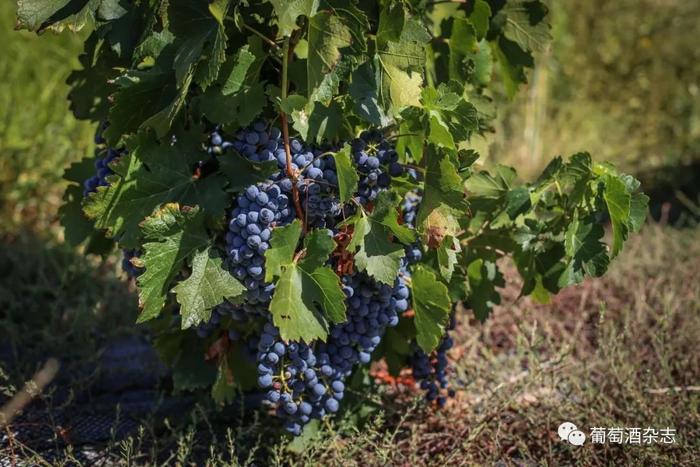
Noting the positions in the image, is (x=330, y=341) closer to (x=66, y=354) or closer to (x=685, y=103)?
(x=66, y=354)

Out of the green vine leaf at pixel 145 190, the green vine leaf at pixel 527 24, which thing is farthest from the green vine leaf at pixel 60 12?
the green vine leaf at pixel 527 24

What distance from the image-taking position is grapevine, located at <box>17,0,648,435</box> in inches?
68.1

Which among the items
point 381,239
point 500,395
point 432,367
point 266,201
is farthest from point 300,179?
point 500,395

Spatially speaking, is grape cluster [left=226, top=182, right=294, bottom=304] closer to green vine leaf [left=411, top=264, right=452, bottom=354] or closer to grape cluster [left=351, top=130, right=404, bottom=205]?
grape cluster [left=351, top=130, right=404, bottom=205]

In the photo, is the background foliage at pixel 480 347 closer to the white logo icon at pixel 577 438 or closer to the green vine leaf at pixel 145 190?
the white logo icon at pixel 577 438

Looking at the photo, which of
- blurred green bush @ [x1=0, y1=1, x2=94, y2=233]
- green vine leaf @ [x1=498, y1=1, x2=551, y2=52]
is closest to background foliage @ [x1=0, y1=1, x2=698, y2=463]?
blurred green bush @ [x1=0, y1=1, x2=94, y2=233]

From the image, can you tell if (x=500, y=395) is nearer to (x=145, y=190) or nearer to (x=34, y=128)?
(x=145, y=190)

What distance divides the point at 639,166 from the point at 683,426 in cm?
368

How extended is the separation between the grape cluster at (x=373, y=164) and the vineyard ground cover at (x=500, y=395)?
1.83ft

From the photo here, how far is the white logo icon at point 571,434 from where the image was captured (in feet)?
7.22

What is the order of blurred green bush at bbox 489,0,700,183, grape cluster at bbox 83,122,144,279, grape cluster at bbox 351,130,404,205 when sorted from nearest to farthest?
1. grape cluster at bbox 351,130,404,205
2. grape cluster at bbox 83,122,144,279
3. blurred green bush at bbox 489,0,700,183

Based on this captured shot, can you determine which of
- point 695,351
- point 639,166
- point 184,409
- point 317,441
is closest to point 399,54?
point 317,441

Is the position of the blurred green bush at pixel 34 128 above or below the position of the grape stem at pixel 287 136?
below

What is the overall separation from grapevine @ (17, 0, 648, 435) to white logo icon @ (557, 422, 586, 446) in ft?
1.57
